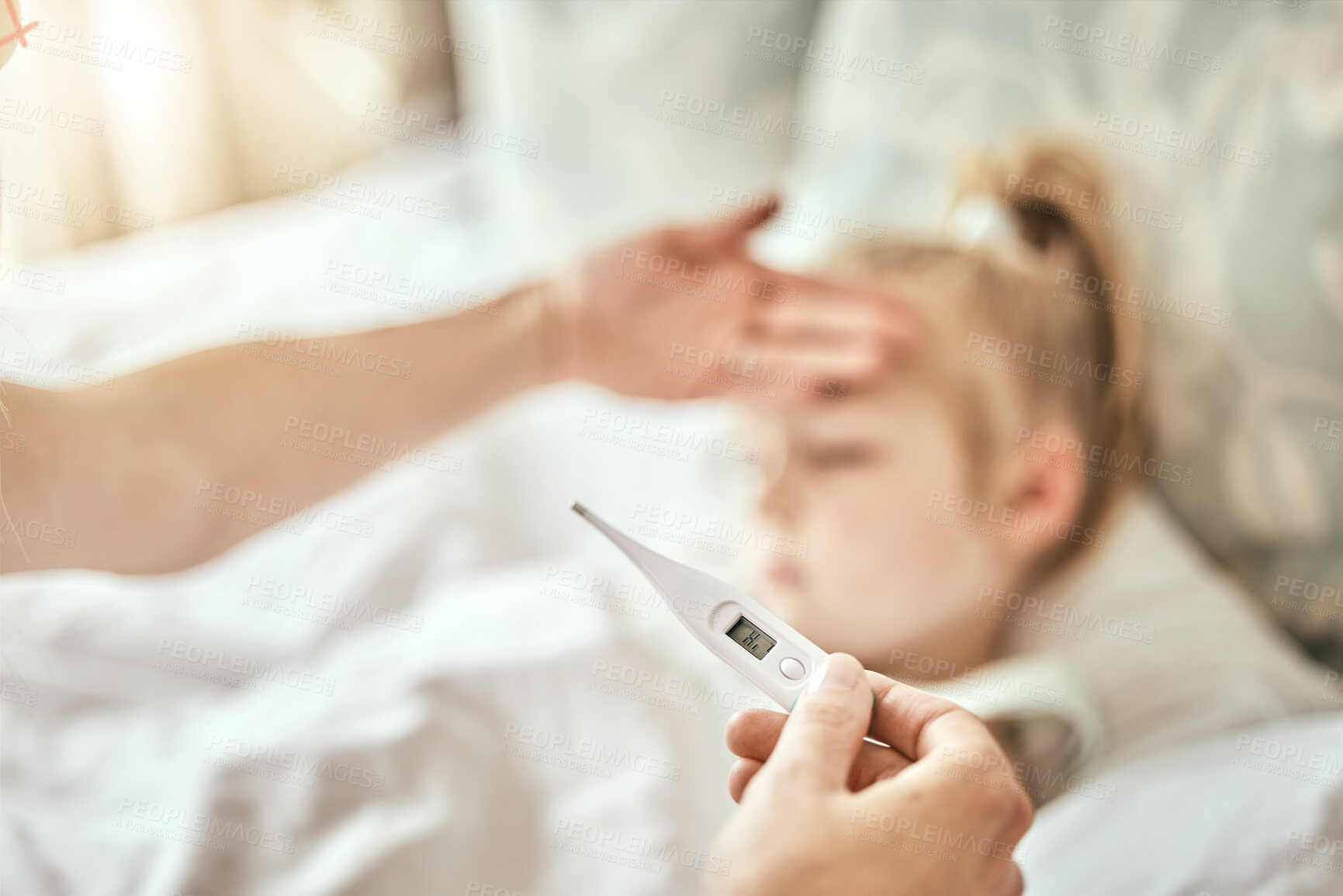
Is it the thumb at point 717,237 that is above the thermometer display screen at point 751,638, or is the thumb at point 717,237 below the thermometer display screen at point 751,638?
above

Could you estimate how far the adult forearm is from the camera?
503 mm

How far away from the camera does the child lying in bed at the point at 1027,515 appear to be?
58 centimetres

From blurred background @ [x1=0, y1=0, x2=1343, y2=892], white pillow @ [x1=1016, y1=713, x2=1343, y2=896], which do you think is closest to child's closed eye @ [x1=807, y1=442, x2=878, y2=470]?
blurred background @ [x1=0, y1=0, x2=1343, y2=892]

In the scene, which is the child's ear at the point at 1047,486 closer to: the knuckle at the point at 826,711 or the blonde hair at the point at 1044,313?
the blonde hair at the point at 1044,313

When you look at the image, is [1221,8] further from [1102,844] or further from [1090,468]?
[1102,844]

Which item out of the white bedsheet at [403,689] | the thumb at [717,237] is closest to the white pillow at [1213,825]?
the white bedsheet at [403,689]

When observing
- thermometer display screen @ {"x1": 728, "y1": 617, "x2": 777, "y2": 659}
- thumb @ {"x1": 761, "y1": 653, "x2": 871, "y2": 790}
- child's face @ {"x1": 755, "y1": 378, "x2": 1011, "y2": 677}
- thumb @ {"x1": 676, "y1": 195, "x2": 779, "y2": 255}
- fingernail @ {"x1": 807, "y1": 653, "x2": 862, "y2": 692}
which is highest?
thumb @ {"x1": 676, "y1": 195, "x2": 779, "y2": 255}

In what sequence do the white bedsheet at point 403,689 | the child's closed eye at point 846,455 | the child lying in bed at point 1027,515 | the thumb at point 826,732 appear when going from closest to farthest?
the thumb at point 826,732 → the white bedsheet at point 403,689 → the child lying in bed at point 1027,515 → the child's closed eye at point 846,455

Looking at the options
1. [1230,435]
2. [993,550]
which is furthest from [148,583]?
[1230,435]

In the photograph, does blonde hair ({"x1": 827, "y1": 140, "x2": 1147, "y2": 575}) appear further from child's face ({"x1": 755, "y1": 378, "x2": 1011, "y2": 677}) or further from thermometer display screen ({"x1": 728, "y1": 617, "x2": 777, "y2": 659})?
Answer: thermometer display screen ({"x1": 728, "y1": 617, "x2": 777, "y2": 659})

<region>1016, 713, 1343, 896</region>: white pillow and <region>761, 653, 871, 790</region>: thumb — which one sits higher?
<region>761, 653, 871, 790</region>: thumb

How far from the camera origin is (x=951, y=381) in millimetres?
693

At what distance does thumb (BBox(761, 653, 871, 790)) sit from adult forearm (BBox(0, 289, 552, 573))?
40 cm

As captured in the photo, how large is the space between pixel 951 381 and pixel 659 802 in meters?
0.37
